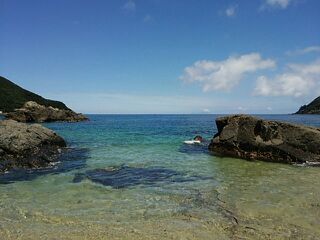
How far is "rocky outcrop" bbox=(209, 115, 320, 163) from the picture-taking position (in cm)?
2902

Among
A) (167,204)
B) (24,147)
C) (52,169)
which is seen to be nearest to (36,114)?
(24,147)

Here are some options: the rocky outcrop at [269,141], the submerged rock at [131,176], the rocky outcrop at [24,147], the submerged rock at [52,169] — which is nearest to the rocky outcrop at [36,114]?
the rocky outcrop at [24,147]

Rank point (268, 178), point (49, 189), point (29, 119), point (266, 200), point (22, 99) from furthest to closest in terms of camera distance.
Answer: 1. point (22, 99)
2. point (29, 119)
3. point (268, 178)
4. point (49, 189)
5. point (266, 200)

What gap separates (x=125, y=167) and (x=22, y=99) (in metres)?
187

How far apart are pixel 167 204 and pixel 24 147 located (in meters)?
15.9

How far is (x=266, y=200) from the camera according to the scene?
16.0 m

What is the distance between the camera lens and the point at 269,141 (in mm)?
30359

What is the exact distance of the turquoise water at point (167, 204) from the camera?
39.4 ft

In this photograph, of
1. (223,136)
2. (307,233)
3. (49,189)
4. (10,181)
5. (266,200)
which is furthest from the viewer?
(223,136)

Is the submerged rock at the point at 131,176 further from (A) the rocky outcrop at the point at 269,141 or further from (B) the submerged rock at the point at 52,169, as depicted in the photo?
(A) the rocky outcrop at the point at 269,141

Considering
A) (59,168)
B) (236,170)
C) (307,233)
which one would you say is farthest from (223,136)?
(307,233)

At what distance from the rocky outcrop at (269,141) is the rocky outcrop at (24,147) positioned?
14.9 m

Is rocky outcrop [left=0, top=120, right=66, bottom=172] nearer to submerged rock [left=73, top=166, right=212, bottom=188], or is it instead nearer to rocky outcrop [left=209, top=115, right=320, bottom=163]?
submerged rock [left=73, top=166, right=212, bottom=188]

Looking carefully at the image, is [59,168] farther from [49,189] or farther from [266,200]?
[266,200]
